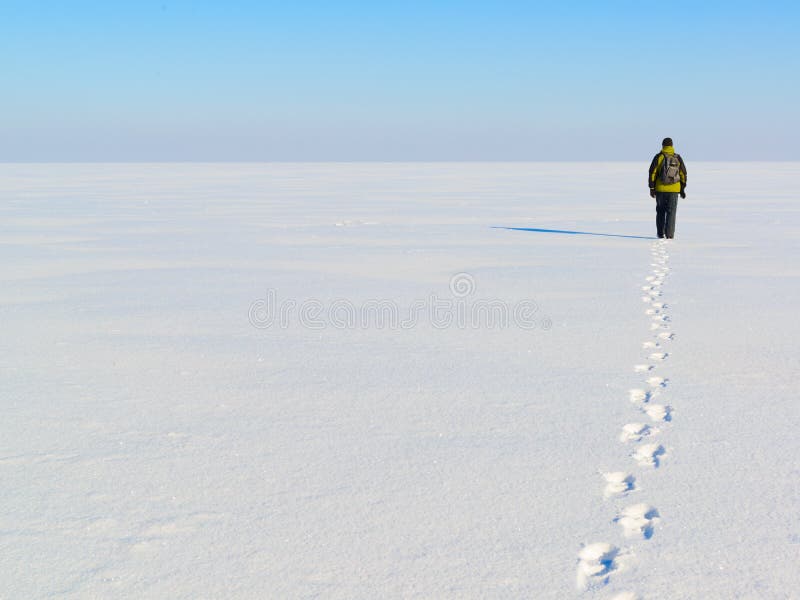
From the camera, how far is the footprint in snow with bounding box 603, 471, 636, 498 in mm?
3557

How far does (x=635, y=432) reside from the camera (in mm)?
4352

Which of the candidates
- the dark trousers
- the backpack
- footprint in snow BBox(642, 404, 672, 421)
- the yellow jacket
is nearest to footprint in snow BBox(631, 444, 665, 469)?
footprint in snow BBox(642, 404, 672, 421)

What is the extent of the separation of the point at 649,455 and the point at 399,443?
3.97 feet

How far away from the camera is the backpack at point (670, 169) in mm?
13750

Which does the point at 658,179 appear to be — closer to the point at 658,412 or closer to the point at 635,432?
the point at 658,412

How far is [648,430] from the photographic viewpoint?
4.38 meters

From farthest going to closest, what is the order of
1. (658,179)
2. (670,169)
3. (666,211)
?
(666,211)
(658,179)
(670,169)

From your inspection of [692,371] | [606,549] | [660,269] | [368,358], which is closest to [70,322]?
[368,358]

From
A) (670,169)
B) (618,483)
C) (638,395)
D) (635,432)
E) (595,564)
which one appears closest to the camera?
(595,564)

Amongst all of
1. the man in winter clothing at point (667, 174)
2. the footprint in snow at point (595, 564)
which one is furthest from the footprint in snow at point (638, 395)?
the man in winter clothing at point (667, 174)

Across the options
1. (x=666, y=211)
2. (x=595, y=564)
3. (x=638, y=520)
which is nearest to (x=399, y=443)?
(x=638, y=520)

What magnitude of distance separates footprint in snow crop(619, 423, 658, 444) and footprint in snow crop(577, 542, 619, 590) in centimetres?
122

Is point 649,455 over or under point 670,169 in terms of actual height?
under

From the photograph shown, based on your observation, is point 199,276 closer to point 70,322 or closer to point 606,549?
point 70,322
